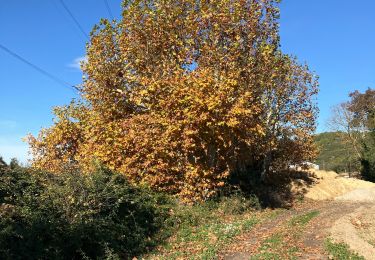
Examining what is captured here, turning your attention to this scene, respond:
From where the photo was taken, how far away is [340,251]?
464 inches

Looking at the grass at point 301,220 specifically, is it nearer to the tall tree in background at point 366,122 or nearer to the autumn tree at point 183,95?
the autumn tree at point 183,95

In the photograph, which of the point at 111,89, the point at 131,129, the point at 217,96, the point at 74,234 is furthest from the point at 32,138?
the point at 74,234

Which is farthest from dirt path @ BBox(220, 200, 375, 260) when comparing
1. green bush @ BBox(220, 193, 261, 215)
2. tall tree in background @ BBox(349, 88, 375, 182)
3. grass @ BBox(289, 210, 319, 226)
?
tall tree in background @ BBox(349, 88, 375, 182)

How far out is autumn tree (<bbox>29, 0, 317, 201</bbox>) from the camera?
1859 centimetres

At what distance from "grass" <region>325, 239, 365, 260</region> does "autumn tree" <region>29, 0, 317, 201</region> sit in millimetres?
7017

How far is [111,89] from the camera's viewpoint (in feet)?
74.2

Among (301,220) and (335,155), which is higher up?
(335,155)

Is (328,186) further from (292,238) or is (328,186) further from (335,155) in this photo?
(335,155)

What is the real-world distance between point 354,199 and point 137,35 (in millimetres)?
18547

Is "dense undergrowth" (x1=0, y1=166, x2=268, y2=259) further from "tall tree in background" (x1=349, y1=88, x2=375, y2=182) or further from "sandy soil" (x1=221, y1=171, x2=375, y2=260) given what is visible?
"tall tree in background" (x1=349, y1=88, x2=375, y2=182)

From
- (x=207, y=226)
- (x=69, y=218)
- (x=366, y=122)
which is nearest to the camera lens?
(x=69, y=218)

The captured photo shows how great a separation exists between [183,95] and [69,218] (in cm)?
817

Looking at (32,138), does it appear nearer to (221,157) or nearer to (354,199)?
(221,157)

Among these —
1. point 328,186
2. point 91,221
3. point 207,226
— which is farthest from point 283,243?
point 328,186
